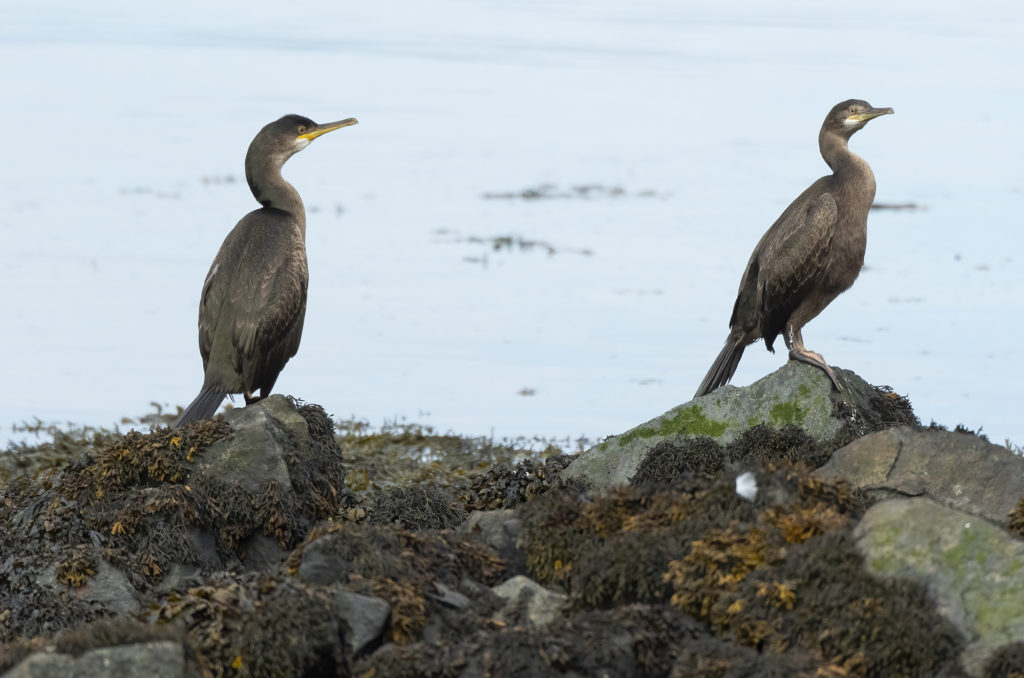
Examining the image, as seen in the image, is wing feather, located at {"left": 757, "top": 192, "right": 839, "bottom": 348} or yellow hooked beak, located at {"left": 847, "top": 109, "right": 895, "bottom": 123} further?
yellow hooked beak, located at {"left": 847, "top": 109, "right": 895, "bottom": 123}

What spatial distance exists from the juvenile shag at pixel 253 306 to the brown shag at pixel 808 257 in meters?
2.19

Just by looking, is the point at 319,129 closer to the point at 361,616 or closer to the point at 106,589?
the point at 106,589

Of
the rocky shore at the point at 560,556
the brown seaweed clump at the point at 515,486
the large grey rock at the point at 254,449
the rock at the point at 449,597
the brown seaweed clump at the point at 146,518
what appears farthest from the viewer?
the brown seaweed clump at the point at 515,486

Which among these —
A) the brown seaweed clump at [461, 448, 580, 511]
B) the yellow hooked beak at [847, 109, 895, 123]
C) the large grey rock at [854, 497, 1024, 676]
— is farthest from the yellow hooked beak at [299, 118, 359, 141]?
the large grey rock at [854, 497, 1024, 676]

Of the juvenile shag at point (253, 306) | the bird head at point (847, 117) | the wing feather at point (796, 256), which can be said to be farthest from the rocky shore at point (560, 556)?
the bird head at point (847, 117)

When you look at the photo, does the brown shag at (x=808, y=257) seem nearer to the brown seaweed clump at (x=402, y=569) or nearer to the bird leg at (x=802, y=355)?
the bird leg at (x=802, y=355)

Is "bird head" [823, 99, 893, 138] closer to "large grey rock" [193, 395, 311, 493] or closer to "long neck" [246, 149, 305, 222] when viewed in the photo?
"long neck" [246, 149, 305, 222]

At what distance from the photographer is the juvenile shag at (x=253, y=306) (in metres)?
7.11

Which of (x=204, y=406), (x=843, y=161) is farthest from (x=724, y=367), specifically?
(x=204, y=406)

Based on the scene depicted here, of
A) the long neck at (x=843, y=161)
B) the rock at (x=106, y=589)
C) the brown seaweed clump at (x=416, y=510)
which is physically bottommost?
the rock at (x=106, y=589)

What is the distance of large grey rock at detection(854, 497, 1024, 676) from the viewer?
433 centimetres

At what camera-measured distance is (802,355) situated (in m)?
6.79

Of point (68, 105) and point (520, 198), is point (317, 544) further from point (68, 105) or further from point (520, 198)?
point (68, 105)

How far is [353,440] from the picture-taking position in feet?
29.5
